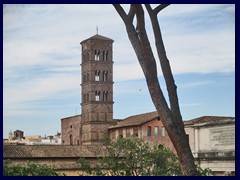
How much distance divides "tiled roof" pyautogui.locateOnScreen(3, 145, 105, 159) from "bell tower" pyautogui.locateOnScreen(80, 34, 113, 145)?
16.9m

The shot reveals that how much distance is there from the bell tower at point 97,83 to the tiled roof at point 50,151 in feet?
55.5

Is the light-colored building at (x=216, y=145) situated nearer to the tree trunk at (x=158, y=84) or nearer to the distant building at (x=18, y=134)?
the tree trunk at (x=158, y=84)

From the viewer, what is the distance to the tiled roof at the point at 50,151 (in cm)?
1971

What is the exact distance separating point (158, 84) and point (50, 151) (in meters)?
14.8

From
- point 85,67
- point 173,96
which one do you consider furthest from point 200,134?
point 85,67

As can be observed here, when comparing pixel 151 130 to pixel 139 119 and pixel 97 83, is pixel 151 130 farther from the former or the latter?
pixel 97 83

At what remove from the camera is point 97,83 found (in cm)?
3959

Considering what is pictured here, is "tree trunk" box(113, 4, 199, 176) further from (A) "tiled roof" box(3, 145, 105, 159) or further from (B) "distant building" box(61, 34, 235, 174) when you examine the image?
(B) "distant building" box(61, 34, 235, 174)

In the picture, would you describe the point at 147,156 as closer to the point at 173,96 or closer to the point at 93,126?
the point at 173,96

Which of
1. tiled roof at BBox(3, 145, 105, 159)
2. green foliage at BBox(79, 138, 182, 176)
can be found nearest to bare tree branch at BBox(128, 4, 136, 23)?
green foliage at BBox(79, 138, 182, 176)

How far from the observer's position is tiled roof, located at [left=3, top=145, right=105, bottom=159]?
19711 mm

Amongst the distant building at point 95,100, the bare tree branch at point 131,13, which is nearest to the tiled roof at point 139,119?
the distant building at point 95,100

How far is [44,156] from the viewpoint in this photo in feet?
65.5

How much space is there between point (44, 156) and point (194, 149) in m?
7.71
